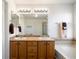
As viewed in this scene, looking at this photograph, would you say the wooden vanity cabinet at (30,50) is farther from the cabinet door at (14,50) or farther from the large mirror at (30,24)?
the large mirror at (30,24)

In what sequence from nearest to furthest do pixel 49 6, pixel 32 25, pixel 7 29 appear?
pixel 7 29 → pixel 32 25 → pixel 49 6

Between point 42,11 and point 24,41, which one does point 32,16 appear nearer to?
point 42,11

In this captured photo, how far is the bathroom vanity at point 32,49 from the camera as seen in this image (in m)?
4.25

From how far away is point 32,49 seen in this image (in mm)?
4273

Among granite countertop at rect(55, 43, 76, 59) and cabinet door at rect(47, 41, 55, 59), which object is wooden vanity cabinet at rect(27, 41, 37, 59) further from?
granite countertop at rect(55, 43, 76, 59)

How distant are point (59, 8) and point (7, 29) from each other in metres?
2.61

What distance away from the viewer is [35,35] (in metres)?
5.38

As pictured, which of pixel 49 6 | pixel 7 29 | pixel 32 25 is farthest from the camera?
pixel 49 6

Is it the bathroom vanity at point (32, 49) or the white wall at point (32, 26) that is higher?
the white wall at point (32, 26)

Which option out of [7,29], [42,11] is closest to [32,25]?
[42,11]

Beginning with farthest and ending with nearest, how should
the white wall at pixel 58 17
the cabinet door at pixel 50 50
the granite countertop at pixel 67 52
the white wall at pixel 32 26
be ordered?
the white wall at pixel 58 17 → the white wall at pixel 32 26 → the cabinet door at pixel 50 50 → the granite countertop at pixel 67 52

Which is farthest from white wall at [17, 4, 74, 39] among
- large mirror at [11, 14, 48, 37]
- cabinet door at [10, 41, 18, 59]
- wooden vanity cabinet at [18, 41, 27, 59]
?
cabinet door at [10, 41, 18, 59]

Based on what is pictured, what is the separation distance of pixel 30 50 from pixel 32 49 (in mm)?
67

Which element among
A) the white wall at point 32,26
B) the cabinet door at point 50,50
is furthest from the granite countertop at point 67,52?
the white wall at point 32,26
